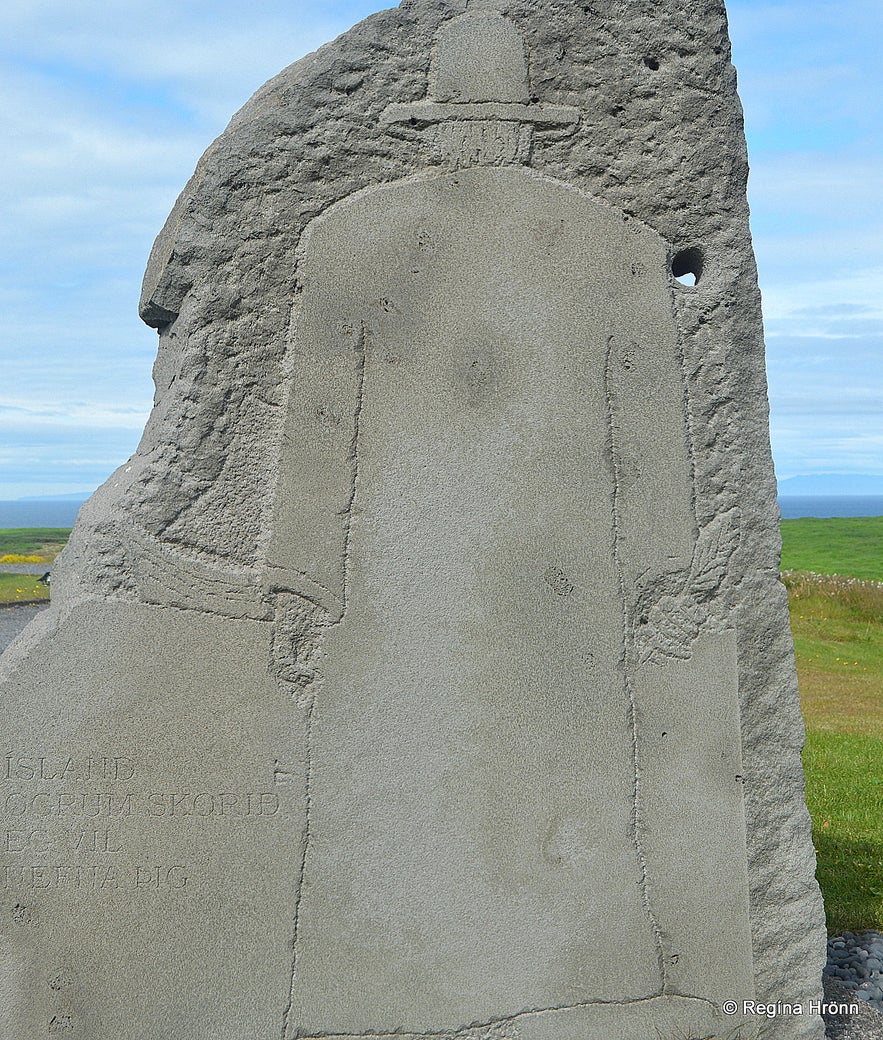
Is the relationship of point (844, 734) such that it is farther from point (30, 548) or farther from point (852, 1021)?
point (30, 548)

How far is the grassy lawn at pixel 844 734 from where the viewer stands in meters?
4.84

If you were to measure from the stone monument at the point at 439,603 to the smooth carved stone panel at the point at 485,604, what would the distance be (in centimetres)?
1

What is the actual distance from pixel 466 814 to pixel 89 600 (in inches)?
51.5

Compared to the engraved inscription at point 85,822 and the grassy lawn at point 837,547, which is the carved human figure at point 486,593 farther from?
the grassy lawn at point 837,547

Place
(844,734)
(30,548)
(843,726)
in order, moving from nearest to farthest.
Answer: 1. (844,734)
2. (843,726)
3. (30,548)

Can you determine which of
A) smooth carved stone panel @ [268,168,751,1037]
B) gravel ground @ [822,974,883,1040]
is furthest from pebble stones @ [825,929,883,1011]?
smooth carved stone panel @ [268,168,751,1037]

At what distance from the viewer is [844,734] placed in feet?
26.6

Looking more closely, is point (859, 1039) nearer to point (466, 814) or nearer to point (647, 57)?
point (466, 814)

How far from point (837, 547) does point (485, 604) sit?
80.9 ft

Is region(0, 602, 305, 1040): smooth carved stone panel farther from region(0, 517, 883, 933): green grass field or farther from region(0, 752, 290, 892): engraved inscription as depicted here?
region(0, 517, 883, 933): green grass field

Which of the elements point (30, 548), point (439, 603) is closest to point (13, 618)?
point (439, 603)

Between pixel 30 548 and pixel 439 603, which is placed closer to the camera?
pixel 439 603

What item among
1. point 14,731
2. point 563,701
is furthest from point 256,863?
point 563,701

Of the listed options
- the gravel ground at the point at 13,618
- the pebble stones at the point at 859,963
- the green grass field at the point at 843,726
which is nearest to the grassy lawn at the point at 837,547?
the green grass field at the point at 843,726
